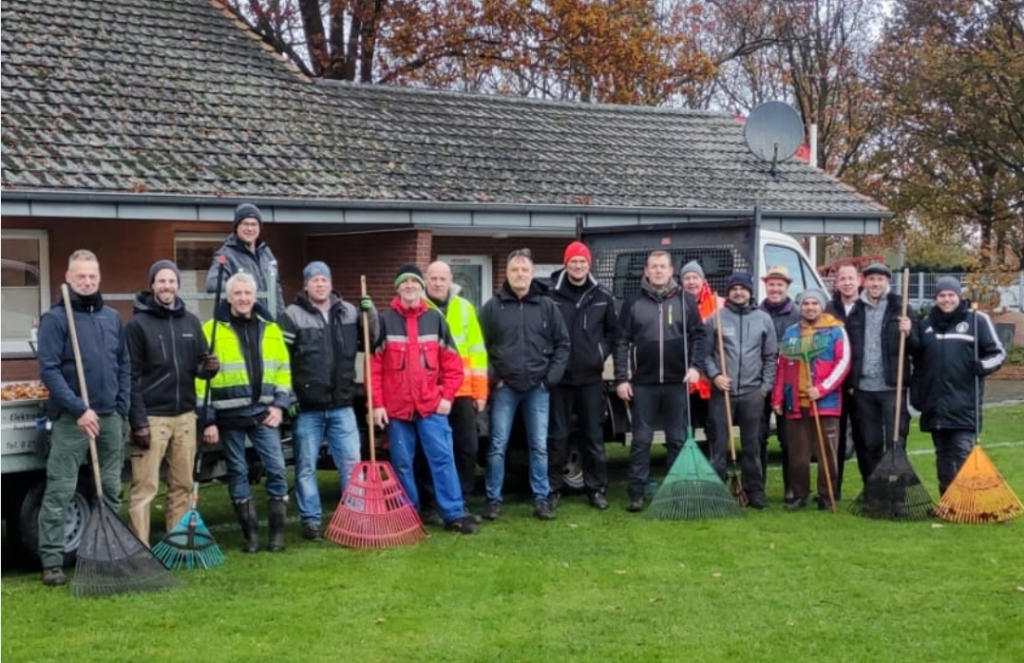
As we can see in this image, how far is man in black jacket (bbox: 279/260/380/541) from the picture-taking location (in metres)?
8.98

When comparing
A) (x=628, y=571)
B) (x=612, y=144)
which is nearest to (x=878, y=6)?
(x=612, y=144)

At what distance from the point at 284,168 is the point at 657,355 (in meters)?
7.22

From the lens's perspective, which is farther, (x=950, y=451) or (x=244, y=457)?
(x=950, y=451)

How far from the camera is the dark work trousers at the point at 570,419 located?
10.2 meters

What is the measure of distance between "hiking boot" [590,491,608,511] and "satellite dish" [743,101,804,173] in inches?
336

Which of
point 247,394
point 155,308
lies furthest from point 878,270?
point 155,308

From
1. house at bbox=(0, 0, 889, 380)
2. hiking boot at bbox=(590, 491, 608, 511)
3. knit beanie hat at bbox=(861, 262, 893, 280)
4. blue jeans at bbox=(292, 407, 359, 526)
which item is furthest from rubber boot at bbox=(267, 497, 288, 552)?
knit beanie hat at bbox=(861, 262, 893, 280)

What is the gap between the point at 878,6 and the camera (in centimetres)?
3962

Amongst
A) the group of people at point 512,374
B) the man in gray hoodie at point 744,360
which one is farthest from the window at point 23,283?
the man in gray hoodie at point 744,360

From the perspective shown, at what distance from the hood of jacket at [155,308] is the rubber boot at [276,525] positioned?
55.5 inches

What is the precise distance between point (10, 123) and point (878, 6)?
30.7 metres

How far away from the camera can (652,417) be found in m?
10.1

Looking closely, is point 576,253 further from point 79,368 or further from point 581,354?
point 79,368

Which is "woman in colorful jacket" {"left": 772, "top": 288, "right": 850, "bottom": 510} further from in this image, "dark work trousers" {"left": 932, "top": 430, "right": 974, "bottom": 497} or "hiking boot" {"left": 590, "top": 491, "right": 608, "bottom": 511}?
"hiking boot" {"left": 590, "top": 491, "right": 608, "bottom": 511}
